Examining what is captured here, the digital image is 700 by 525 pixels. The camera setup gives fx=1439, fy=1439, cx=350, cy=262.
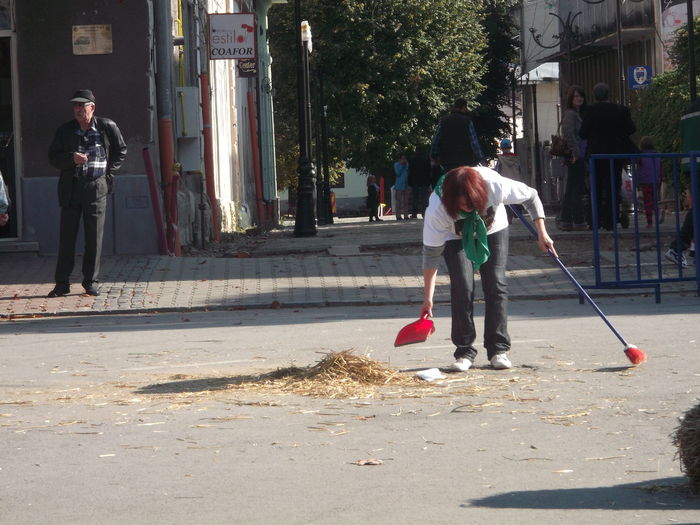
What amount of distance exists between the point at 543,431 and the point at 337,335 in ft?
14.2

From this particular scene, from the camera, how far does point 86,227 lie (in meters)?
14.4

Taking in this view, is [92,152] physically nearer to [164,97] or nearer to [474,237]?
[164,97]

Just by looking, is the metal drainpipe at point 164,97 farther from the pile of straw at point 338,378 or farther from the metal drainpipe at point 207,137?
the pile of straw at point 338,378

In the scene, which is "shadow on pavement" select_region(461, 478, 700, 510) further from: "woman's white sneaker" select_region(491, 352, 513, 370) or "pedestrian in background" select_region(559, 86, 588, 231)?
"pedestrian in background" select_region(559, 86, 588, 231)

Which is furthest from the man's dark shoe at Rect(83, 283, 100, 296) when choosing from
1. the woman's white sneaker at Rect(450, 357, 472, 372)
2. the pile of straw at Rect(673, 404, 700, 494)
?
the pile of straw at Rect(673, 404, 700, 494)

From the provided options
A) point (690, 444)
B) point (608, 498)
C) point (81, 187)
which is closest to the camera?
point (690, 444)

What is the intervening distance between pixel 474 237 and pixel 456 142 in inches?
448

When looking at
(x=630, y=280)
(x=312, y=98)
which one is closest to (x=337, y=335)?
(x=630, y=280)

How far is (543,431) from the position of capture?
6.75 m

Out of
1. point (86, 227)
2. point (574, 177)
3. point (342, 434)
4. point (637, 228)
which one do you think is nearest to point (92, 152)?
point (86, 227)

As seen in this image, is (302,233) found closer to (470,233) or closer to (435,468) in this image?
(470,233)

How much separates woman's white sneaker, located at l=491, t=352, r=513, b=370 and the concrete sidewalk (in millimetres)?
4522

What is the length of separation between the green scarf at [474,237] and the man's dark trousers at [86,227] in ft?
20.7

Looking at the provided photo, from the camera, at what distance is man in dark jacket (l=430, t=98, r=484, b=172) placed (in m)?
19.9
